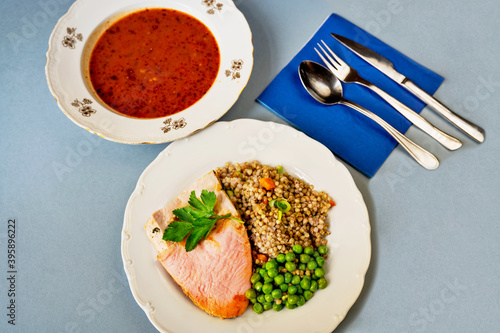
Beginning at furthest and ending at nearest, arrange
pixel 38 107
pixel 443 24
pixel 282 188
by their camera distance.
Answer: pixel 443 24
pixel 38 107
pixel 282 188

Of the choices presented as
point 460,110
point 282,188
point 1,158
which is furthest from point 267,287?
point 1,158

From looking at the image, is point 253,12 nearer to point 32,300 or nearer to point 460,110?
point 460,110

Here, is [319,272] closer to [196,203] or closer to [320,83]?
[196,203]

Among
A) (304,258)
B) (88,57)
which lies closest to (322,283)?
(304,258)

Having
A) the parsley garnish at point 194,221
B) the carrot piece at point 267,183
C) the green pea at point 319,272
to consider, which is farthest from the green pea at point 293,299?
the carrot piece at point 267,183

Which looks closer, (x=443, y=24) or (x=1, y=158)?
(x=1, y=158)

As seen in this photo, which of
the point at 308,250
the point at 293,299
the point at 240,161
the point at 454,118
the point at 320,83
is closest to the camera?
the point at 293,299

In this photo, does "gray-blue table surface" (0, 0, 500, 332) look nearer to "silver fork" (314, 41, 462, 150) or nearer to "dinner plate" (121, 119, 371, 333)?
"silver fork" (314, 41, 462, 150)
